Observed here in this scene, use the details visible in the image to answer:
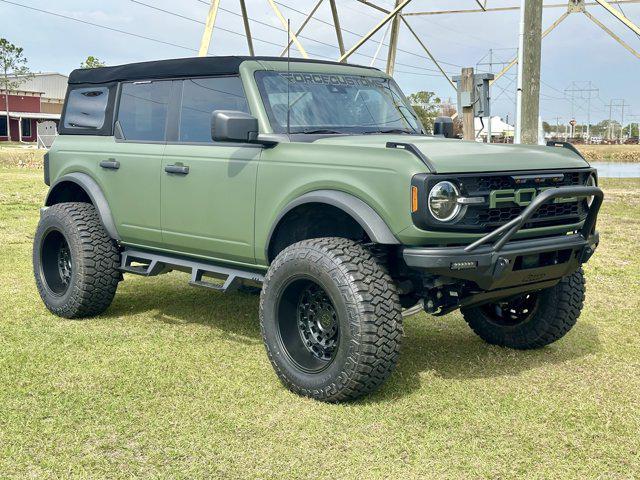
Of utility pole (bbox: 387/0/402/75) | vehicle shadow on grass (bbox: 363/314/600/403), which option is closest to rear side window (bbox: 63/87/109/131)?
vehicle shadow on grass (bbox: 363/314/600/403)

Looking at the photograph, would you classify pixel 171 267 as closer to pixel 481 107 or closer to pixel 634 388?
pixel 634 388

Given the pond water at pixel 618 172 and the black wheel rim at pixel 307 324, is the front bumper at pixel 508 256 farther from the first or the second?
the pond water at pixel 618 172

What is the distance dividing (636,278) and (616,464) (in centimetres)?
513

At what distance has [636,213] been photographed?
50.2 ft

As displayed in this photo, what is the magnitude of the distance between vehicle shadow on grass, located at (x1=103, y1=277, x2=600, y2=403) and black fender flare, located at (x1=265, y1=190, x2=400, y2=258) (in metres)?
0.99

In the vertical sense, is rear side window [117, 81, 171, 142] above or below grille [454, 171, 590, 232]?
above

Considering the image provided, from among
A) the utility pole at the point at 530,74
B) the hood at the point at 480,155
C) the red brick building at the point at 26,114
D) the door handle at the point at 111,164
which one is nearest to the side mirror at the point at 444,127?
the hood at the point at 480,155

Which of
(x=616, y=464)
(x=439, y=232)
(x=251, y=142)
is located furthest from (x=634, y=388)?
(x=251, y=142)

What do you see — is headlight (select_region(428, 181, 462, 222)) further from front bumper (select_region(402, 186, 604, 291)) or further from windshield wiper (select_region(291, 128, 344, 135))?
windshield wiper (select_region(291, 128, 344, 135))

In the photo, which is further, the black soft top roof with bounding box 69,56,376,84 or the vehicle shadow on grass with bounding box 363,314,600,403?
the black soft top roof with bounding box 69,56,376,84

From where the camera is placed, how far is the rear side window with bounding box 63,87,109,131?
22.0ft

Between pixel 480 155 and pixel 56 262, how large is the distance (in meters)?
4.08

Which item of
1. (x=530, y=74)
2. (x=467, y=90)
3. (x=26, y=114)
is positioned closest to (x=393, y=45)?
(x=467, y=90)

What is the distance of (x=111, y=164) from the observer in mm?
6348
